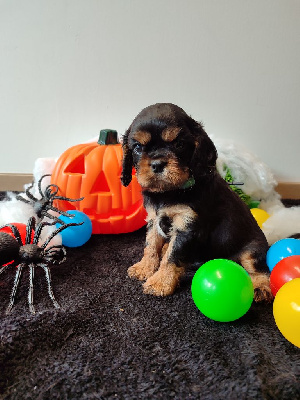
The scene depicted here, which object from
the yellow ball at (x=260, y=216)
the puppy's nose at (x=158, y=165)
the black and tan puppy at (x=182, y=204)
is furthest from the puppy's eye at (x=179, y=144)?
the yellow ball at (x=260, y=216)

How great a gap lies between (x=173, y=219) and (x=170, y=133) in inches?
17.1

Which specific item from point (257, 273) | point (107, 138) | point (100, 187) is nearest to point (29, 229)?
point (100, 187)

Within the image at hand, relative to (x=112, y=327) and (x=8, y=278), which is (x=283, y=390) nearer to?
(x=112, y=327)

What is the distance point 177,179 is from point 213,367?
29.3 inches

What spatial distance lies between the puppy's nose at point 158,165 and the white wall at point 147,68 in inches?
66.3

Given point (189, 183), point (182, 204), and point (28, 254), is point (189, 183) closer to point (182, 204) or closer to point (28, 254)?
point (182, 204)

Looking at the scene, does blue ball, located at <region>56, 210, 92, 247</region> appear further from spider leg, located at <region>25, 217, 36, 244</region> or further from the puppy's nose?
the puppy's nose

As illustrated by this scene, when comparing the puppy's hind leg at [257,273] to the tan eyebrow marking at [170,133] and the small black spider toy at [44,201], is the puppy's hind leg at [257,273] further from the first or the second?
the small black spider toy at [44,201]

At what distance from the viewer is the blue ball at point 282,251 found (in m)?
1.72

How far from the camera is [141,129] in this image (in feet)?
4.90

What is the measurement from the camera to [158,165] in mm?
1441

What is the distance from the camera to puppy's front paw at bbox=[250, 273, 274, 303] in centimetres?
159

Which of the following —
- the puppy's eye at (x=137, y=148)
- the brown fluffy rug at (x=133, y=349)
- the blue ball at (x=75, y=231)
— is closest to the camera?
the brown fluffy rug at (x=133, y=349)

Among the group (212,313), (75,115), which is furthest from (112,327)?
(75,115)
